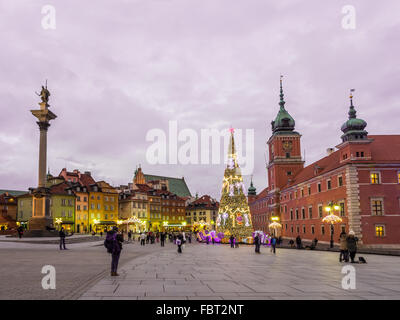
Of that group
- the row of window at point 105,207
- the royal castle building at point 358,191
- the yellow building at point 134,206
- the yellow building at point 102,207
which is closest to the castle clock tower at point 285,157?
the royal castle building at point 358,191

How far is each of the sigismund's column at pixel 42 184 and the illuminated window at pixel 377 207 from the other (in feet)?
124

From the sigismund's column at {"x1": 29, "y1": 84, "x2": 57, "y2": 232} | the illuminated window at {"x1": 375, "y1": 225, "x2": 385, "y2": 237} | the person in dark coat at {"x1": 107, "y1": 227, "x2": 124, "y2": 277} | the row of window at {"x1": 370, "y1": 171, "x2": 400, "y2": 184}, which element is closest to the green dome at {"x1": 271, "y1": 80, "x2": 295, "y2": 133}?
the row of window at {"x1": 370, "y1": 171, "x2": 400, "y2": 184}

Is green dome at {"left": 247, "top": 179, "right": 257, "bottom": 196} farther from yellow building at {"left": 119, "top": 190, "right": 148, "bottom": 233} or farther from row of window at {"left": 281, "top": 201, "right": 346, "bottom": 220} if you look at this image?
A: row of window at {"left": 281, "top": 201, "right": 346, "bottom": 220}

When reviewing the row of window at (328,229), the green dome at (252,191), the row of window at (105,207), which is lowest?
the row of window at (328,229)

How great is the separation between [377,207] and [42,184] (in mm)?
39135

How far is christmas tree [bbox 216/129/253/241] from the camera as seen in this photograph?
44.9 m

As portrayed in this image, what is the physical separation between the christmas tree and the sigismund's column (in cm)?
2048

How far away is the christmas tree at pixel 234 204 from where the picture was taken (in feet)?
147

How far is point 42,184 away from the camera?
4241 cm

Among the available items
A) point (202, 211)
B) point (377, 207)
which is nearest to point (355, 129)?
point (377, 207)

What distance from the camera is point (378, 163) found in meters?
44.3

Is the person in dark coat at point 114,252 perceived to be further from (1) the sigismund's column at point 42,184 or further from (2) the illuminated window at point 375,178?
(2) the illuminated window at point 375,178
